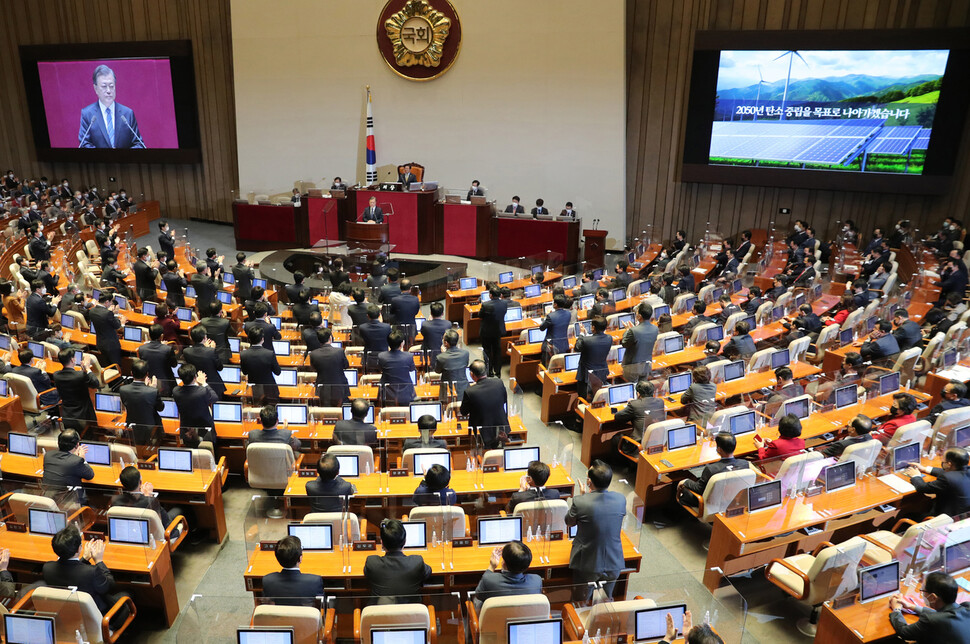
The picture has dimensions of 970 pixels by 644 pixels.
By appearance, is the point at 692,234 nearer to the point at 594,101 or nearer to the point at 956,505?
the point at 594,101

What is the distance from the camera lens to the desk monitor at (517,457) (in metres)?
6.00

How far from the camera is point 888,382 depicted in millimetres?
7832

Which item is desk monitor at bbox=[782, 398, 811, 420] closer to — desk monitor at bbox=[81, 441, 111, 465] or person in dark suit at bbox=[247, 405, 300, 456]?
person in dark suit at bbox=[247, 405, 300, 456]

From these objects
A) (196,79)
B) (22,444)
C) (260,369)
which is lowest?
(22,444)

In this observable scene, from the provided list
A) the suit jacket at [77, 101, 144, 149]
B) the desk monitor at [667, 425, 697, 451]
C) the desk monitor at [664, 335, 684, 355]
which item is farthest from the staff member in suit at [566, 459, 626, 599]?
the suit jacket at [77, 101, 144, 149]

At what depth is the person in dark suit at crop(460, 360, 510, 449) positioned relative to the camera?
6.54 m

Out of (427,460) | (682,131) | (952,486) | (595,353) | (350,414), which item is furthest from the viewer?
(682,131)

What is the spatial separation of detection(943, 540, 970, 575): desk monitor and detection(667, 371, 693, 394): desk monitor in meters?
3.16

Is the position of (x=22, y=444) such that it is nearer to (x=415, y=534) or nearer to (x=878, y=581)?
(x=415, y=534)

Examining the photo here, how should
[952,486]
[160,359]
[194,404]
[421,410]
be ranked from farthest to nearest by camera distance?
[160,359]
[421,410]
[194,404]
[952,486]

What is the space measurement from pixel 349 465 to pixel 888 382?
614 centimetres

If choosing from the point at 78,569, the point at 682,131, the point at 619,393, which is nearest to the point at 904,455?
the point at 619,393

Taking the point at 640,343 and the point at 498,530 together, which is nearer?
the point at 498,530

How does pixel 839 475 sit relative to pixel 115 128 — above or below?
below
